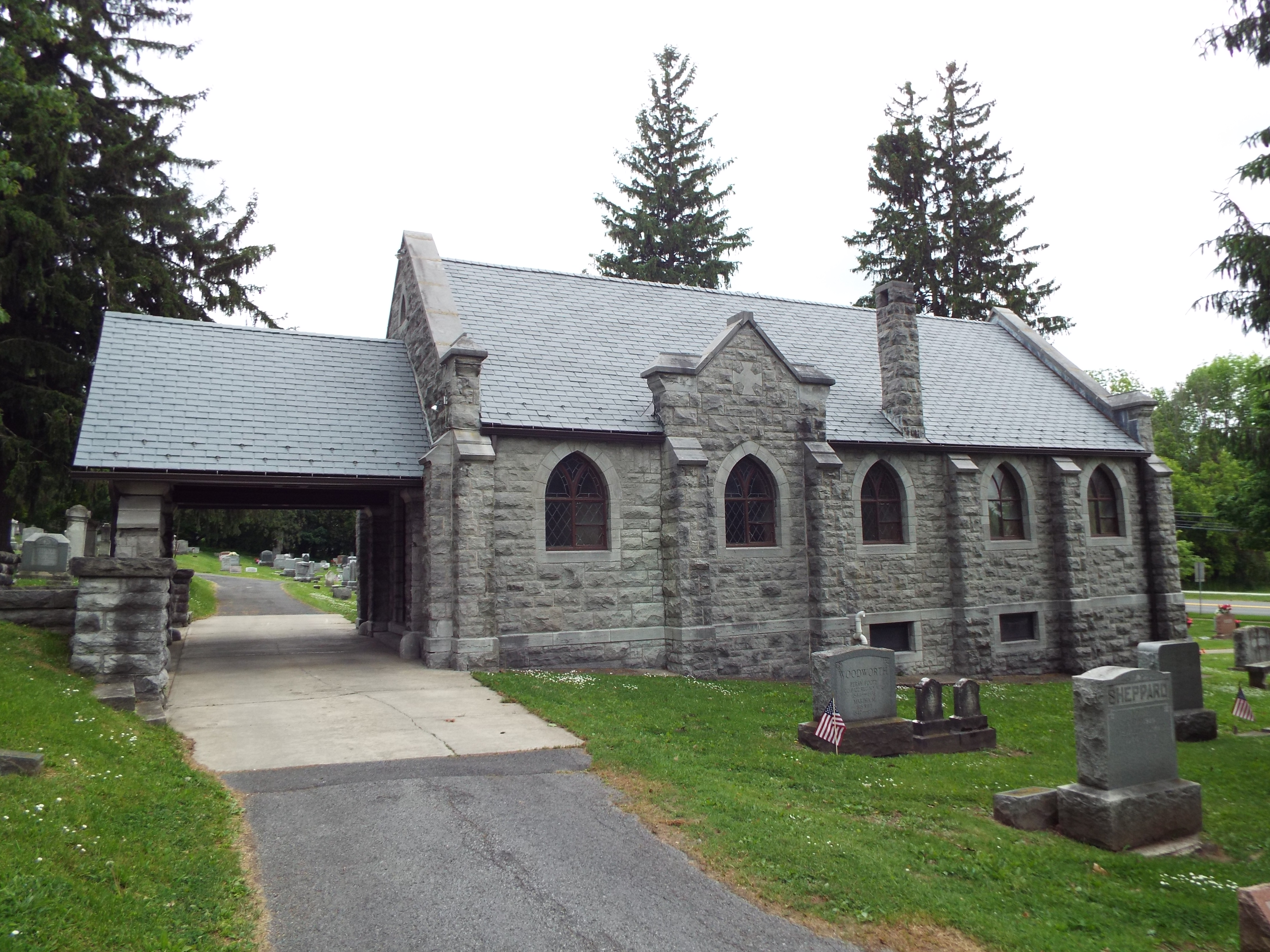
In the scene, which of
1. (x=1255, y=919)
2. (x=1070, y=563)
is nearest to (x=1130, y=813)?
(x=1255, y=919)

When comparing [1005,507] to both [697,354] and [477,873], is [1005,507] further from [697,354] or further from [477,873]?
[477,873]

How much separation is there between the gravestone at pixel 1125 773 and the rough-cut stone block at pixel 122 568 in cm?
992

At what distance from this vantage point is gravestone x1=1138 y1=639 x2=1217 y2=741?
11.5 meters

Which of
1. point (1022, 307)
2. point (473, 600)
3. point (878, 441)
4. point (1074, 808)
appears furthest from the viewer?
point (1022, 307)

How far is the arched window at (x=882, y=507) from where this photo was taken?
58.9 ft

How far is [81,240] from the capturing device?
73.0 ft

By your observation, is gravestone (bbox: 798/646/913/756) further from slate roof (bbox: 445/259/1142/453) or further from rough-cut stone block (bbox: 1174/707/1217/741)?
slate roof (bbox: 445/259/1142/453)

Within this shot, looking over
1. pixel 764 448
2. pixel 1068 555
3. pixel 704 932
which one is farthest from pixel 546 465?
pixel 1068 555

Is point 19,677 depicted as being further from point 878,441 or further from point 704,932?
point 878,441

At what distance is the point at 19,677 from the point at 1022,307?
3791cm

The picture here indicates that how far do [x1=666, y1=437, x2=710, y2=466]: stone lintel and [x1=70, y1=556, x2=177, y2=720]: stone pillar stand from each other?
825cm

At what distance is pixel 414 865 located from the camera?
18.6 ft

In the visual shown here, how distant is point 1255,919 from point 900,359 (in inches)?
594

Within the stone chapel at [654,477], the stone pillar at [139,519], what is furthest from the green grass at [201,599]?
the stone pillar at [139,519]
